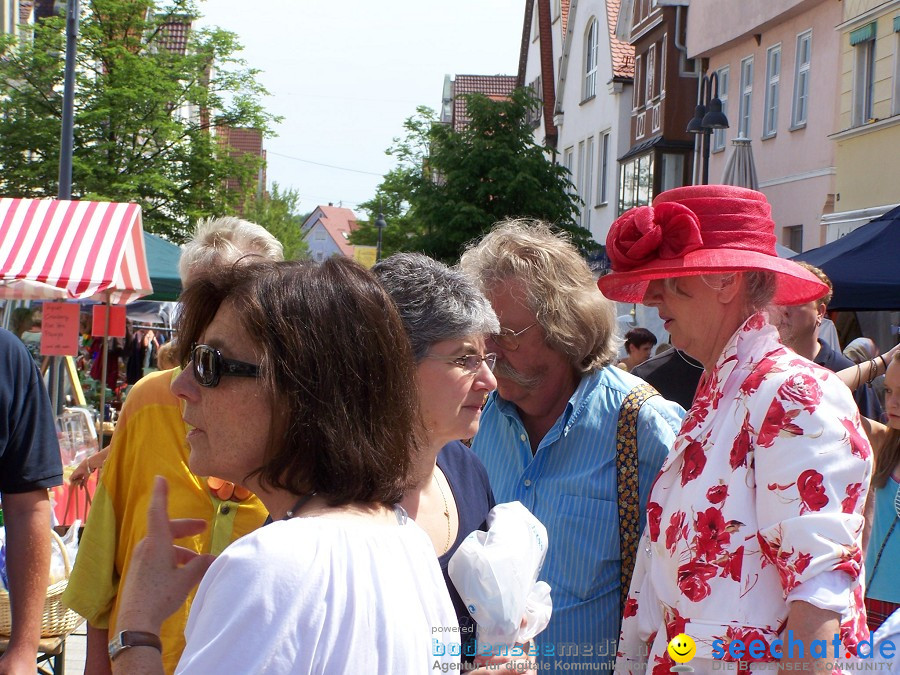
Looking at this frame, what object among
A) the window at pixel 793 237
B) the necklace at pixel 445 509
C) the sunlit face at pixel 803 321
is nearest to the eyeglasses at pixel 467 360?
the necklace at pixel 445 509

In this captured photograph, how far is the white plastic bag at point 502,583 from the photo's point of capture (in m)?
2.02

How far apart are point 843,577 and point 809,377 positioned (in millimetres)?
410

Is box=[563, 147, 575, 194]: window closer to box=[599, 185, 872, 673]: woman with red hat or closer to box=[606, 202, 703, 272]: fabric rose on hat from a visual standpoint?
box=[606, 202, 703, 272]: fabric rose on hat

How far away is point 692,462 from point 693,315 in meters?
0.41

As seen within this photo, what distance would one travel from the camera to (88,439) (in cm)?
790

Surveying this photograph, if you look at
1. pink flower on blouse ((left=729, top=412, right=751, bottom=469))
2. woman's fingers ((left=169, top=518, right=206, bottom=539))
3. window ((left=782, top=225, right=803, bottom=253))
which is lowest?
woman's fingers ((left=169, top=518, right=206, bottom=539))

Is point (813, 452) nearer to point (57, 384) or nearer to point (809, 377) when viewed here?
point (809, 377)

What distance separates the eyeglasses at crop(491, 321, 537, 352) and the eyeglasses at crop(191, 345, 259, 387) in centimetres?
139

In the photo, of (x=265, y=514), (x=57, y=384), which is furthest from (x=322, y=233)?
(x=265, y=514)

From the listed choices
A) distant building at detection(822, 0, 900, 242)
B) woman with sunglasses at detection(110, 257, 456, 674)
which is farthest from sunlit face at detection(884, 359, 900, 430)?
distant building at detection(822, 0, 900, 242)

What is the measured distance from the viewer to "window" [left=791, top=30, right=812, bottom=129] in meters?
18.8

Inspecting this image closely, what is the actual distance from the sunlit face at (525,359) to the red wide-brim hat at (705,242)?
356 millimetres

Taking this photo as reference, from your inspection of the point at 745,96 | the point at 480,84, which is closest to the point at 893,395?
the point at 745,96

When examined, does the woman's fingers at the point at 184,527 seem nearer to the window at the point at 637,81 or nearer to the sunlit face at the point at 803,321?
the sunlit face at the point at 803,321
